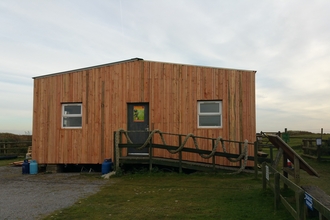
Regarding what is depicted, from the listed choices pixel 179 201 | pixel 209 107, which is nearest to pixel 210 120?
pixel 209 107

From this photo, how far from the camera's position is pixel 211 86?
36.9 feet

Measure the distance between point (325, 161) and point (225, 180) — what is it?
8.41 metres

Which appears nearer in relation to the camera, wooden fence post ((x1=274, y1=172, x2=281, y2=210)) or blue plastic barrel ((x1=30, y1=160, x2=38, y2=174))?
wooden fence post ((x1=274, y1=172, x2=281, y2=210))

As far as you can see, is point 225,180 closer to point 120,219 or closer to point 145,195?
point 145,195

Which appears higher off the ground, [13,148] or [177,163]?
[177,163]

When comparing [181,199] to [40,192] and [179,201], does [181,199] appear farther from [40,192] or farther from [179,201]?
[40,192]

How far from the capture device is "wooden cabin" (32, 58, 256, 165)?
11102mm

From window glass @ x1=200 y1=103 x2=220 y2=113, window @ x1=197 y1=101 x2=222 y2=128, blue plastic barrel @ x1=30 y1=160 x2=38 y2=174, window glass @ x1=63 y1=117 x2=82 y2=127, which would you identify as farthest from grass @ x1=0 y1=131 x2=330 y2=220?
blue plastic barrel @ x1=30 y1=160 x2=38 y2=174

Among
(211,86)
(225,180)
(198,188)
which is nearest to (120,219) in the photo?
(198,188)

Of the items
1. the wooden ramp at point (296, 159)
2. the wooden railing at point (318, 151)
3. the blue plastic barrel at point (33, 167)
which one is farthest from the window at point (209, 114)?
the wooden railing at point (318, 151)

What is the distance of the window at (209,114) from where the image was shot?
11258 millimetres

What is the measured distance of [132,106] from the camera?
11.9m

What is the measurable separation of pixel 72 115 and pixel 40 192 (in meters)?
4.67

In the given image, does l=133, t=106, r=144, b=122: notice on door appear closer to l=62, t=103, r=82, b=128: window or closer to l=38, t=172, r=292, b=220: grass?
l=62, t=103, r=82, b=128: window
